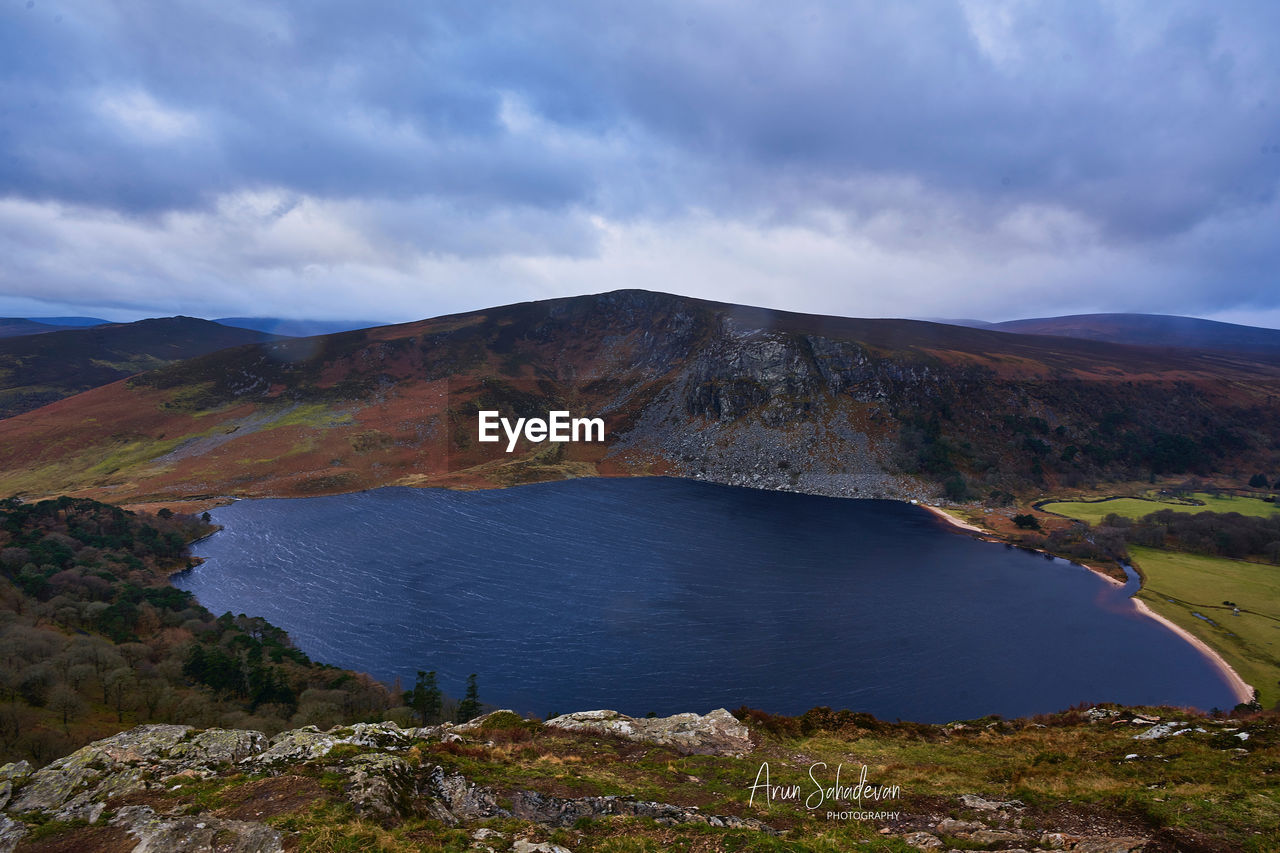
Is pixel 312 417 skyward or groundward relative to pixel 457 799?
skyward

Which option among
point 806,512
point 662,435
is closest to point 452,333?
point 662,435

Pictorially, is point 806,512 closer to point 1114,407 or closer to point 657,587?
point 657,587

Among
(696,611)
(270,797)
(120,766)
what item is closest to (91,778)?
(120,766)

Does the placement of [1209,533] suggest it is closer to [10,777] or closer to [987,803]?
[987,803]

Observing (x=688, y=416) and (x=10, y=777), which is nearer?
(x=10, y=777)

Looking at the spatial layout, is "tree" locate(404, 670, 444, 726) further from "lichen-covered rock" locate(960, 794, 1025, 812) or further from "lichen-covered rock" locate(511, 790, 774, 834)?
"lichen-covered rock" locate(960, 794, 1025, 812)

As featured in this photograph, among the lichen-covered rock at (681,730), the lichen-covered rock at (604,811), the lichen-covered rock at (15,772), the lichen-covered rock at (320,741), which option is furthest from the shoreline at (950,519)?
the lichen-covered rock at (15,772)

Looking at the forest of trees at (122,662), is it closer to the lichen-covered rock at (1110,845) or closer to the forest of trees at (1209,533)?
the lichen-covered rock at (1110,845)
